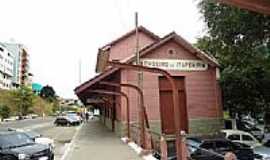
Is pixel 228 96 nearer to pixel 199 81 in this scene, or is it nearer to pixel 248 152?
pixel 199 81

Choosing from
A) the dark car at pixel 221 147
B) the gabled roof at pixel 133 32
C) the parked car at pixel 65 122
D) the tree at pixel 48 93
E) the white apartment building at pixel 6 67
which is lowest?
the dark car at pixel 221 147

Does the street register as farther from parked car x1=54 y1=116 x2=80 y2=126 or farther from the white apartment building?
the white apartment building

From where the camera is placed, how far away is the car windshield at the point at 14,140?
14.3m

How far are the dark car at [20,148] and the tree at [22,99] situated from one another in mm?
65645

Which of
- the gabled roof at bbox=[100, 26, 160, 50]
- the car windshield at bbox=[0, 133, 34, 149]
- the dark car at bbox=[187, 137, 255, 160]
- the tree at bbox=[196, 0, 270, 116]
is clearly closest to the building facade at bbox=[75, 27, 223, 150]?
the tree at bbox=[196, 0, 270, 116]

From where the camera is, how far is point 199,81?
2634cm

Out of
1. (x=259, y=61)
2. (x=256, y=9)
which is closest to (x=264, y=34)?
(x=259, y=61)

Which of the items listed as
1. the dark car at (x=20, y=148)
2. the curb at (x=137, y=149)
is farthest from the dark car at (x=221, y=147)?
the dark car at (x=20, y=148)

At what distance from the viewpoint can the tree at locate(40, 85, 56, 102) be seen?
125 m

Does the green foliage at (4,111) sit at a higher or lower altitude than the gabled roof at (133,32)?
lower

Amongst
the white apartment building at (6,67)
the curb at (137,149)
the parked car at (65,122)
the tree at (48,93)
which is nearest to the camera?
the curb at (137,149)

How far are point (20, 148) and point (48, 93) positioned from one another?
116150mm

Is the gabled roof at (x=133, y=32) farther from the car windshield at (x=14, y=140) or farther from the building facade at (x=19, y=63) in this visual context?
the building facade at (x=19, y=63)

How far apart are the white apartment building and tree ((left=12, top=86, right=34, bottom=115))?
884 inches
